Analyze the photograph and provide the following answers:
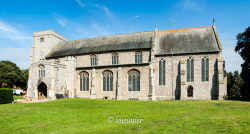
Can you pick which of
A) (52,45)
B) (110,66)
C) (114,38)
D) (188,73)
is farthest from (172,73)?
(52,45)

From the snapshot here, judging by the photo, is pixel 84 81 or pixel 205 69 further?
pixel 84 81

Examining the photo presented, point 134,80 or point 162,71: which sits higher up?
point 162,71

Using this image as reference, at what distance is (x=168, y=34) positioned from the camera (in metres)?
39.2

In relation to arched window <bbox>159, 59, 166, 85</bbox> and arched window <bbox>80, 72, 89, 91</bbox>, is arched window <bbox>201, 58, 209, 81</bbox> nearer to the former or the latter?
arched window <bbox>159, 59, 166, 85</bbox>

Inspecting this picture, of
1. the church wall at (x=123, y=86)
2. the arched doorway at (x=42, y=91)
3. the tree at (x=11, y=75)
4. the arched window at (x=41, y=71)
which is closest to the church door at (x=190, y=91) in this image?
the church wall at (x=123, y=86)

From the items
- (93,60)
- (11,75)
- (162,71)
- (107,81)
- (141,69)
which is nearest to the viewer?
(162,71)

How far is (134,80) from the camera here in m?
36.1

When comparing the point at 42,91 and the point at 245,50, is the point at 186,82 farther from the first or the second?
the point at 42,91

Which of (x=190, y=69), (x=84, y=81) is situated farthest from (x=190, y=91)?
(x=84, y=81)

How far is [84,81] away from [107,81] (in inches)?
219

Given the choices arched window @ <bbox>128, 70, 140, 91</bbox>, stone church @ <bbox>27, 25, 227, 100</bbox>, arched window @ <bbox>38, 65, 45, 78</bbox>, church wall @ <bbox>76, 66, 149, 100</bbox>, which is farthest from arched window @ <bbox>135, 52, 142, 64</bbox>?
arched window @ <bbox>38, 65, 45, 78</bbox>

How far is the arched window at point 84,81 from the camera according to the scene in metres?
39.4

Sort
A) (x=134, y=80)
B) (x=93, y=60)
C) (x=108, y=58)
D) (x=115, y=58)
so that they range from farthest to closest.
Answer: (x=93, y=60) < (x=108, y=58) < (x=115, y=58) < (x=134, y=80)

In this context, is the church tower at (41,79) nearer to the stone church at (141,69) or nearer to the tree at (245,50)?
the stone church at (141,69)
